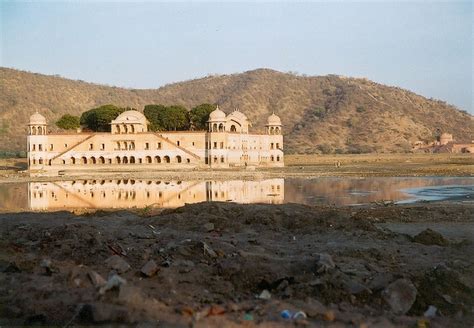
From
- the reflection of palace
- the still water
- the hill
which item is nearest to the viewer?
the still water

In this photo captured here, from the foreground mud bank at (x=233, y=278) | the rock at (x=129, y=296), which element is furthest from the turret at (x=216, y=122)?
the rock at (x=129, y=296)

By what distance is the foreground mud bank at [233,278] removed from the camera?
708 centimetres

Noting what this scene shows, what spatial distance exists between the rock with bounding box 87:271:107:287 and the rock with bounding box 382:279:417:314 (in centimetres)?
389

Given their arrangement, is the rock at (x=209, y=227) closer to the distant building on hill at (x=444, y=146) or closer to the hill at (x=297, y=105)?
the distant building on hill at (x=444, y=146)

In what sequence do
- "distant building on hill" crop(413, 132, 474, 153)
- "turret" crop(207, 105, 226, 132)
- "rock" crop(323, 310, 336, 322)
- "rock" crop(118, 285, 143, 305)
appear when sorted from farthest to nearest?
"distant building on hill" crop(413, 132, 474, 153), "turret" crop(207, 105, 226, 132), "rock" crop(118, 285, 143, 305), "rock" crop(323, 310, 336, 322)

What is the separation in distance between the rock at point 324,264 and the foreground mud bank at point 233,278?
2 cm

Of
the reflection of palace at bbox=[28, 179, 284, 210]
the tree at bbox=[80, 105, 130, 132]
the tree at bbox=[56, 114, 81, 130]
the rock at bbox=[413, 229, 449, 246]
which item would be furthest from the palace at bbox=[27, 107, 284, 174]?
the rock at bbox=[413, 229, 449, 246]

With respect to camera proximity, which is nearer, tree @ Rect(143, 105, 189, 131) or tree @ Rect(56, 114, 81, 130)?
tree @ Rect(143, 105, 189, 131)

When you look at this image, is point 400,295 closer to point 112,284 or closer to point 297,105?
point 112,284

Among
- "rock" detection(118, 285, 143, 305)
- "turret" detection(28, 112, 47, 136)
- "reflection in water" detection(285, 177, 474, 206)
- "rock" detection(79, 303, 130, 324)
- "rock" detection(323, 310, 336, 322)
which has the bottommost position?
"reflection in water" detection(285, 177, 474, 206)

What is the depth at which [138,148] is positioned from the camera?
202 feet

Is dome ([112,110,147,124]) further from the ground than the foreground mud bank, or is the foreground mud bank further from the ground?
dome ([112,110,147,124])

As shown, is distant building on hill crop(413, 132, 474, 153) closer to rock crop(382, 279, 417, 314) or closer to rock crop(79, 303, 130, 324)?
rock crop(382, 279, 417, 314)

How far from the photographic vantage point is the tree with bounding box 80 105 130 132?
6919 centimetres
